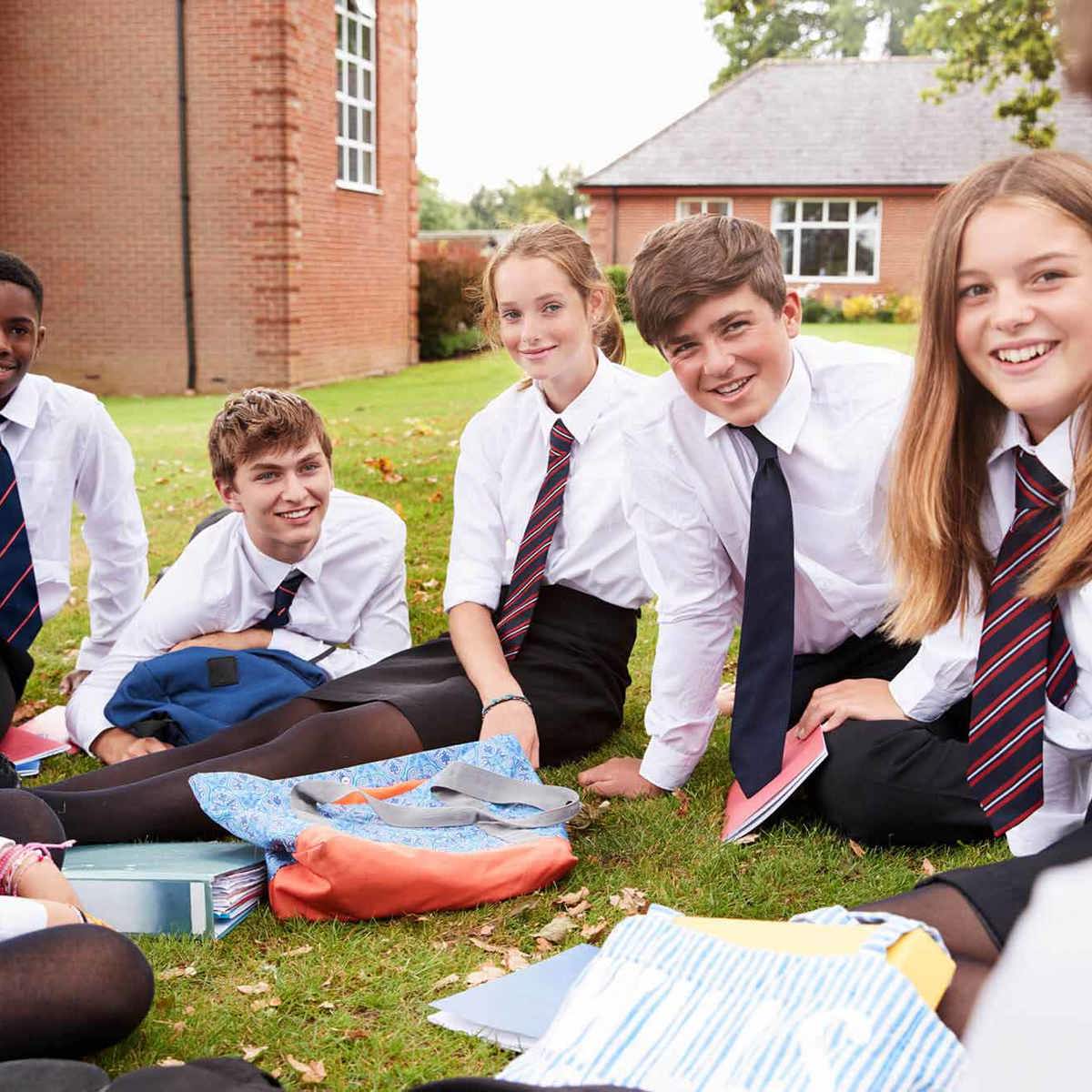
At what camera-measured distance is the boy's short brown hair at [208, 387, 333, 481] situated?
4.00 m

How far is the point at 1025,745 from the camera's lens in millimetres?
2607

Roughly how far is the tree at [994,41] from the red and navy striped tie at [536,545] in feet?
25.5

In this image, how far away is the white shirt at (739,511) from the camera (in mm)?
3365

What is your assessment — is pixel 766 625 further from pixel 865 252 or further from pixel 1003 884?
pixel 865 252

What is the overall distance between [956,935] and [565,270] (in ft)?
8.04

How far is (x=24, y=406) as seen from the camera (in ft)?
14.4

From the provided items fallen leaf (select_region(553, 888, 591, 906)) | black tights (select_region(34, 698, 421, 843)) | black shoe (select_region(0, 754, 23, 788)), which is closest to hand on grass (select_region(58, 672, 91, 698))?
black shoe (select_region(0, 754, 23, 788))

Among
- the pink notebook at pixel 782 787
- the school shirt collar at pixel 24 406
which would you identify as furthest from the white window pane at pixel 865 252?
the pink notebook at pixel 782 787

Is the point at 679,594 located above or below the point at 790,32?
below

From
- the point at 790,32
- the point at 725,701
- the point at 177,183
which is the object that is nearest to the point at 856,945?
the point at 725,701

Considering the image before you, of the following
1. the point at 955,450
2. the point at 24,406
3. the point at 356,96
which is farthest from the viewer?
the point at 356,96

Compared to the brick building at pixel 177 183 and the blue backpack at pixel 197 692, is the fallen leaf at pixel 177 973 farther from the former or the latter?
the brick building at pixel 177 183

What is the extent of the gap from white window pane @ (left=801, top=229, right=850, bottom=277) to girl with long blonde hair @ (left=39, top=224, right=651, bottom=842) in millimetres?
Answer: 27693

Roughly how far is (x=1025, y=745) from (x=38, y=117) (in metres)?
16.1
